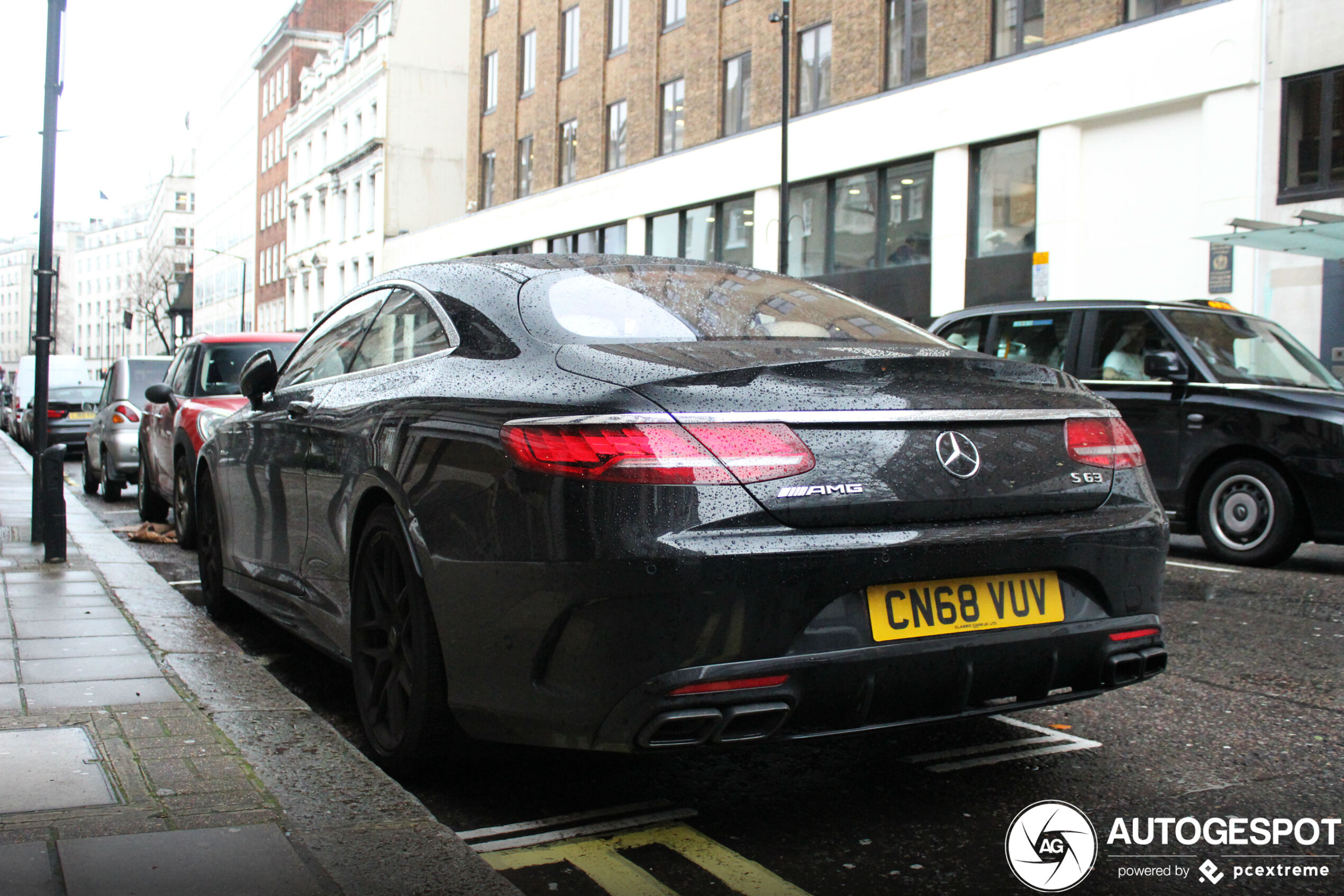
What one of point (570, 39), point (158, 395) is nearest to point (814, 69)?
point (570, 39)

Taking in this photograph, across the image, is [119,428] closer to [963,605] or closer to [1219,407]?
[1219,407]

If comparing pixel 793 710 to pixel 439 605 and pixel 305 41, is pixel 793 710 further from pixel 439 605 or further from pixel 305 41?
pixel 305 41

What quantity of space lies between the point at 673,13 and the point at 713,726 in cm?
3147

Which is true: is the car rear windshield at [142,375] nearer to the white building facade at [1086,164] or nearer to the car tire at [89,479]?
the car tire at [89,479]

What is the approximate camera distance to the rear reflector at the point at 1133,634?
3.35 metres

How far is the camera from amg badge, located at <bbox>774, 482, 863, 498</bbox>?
2971 millimetres

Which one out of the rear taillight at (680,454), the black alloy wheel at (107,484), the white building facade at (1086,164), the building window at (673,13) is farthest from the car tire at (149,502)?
the building window at (673,13)

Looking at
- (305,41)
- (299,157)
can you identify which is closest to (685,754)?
(299,157)

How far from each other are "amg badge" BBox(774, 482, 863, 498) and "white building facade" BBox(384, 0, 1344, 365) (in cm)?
1694

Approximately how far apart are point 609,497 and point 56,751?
6.04 ft

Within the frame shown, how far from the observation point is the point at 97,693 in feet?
14.2

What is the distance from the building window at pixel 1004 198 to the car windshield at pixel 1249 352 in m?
13.0

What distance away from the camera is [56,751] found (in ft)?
12.0

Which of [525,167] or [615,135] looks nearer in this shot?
[615,135]
